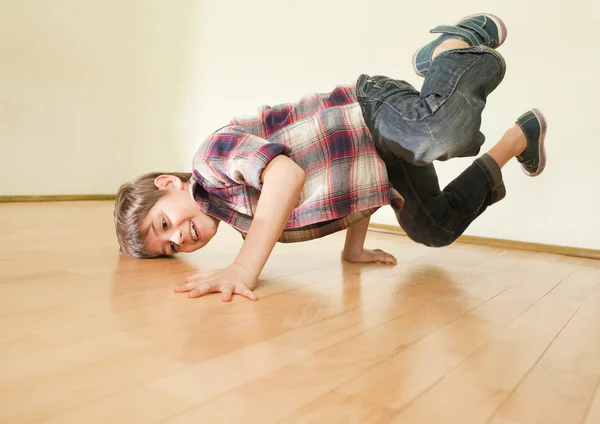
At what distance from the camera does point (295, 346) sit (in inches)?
30.3

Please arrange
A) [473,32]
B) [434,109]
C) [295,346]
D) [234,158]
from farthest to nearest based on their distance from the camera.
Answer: [473,32] < [434,109] < [234,158] < [295,346]

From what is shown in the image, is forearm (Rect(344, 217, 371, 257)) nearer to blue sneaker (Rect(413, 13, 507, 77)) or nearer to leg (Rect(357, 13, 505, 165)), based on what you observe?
leg (Rect(357, 13, 505, 165))

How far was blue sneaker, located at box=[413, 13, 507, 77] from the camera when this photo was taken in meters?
1.36

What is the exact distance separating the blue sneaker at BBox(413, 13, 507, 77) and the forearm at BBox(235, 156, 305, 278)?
54cm

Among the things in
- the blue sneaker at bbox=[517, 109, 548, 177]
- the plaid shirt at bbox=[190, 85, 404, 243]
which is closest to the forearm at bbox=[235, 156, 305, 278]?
the plaid shirt at bbox=[190, 85, 404, 243]

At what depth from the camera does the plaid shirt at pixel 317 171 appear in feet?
4.23

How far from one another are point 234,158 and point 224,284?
263 mm

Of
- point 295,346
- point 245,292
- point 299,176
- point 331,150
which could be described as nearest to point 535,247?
point 331,150

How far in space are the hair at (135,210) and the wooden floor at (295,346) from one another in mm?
59

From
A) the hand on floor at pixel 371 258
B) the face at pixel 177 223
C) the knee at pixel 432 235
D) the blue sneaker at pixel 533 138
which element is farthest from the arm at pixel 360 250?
the blue sneaker at pixel 533 138

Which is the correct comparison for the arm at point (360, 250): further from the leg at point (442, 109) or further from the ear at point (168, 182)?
the ear at point (168, 182)

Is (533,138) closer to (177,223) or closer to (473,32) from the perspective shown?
(473,32)

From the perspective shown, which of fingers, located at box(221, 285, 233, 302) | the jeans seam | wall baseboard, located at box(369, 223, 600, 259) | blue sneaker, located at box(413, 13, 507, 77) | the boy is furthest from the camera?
wall baseboard, located at box(369, 223, 600, 259)

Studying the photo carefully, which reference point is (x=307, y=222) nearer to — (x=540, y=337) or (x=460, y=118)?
(x=460, y=118)
